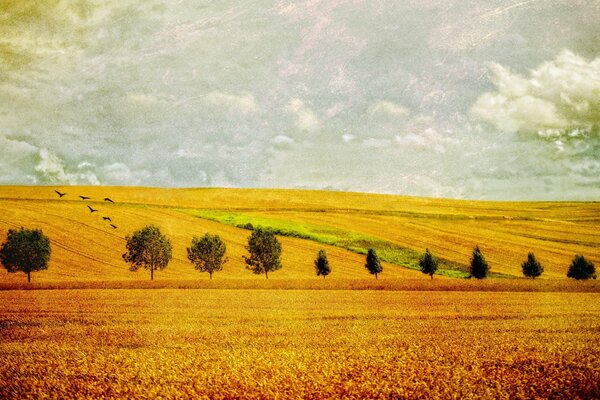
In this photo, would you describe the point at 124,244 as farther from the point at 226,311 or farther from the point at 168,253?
the point at 226,311

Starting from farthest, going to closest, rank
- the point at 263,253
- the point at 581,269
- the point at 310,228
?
the point at 310,228, the point at 263,253, the point at 581,269

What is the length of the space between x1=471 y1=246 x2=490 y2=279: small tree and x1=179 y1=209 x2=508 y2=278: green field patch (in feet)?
5.23

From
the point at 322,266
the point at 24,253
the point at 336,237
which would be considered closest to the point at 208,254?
the point at 322,266

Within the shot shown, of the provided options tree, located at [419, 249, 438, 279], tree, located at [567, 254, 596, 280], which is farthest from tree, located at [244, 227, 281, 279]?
tree, located at [567, 254, 596, 280]

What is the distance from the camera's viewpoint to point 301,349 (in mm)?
17438

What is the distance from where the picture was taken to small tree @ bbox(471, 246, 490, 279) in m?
58.8

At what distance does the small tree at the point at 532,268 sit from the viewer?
5722cm

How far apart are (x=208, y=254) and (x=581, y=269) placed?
39.1 meters

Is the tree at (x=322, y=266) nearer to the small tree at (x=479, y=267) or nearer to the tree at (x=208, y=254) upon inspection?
the tree at (x=208, y=254)

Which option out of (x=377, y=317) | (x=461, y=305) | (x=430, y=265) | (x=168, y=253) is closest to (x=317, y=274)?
(x=430, y=265)

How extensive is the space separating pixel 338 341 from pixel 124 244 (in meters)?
53.2

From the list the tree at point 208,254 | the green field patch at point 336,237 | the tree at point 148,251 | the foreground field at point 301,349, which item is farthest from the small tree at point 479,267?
the tree at point 148,251

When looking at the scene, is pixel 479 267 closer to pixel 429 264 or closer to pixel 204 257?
pixel 429 264

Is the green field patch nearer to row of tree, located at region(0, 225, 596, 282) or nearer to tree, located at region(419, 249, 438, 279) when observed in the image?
tree, located at region(419, 249, 438, 279)
